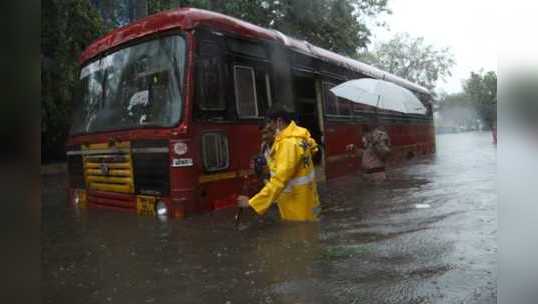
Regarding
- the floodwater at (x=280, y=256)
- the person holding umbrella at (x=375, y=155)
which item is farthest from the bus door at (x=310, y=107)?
the floodwater at (x=280, y=256)

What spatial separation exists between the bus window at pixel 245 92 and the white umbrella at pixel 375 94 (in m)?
2.45

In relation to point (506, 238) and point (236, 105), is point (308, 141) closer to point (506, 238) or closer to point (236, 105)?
point (236, 105)

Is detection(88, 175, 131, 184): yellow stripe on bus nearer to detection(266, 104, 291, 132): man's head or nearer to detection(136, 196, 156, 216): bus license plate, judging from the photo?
detection(136, 196, 156, 216): bus license plate

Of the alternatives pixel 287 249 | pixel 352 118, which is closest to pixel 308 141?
pixel 287 249

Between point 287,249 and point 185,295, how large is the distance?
1.34 metres

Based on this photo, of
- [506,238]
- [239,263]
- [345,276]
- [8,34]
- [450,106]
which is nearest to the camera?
[8,34]

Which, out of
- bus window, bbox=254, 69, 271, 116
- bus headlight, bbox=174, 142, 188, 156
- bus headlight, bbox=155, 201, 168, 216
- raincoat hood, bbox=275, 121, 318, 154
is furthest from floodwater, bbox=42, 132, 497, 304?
bus window, bbox=254, 69, 271, 116

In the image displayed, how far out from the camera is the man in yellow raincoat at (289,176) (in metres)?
4.51

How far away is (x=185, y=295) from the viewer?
356 cm

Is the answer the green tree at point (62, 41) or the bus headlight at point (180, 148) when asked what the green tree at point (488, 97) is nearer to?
the bus headlight at point (180, 148)

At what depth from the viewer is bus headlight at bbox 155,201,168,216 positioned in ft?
19.1

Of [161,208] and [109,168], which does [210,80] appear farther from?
[109,168]

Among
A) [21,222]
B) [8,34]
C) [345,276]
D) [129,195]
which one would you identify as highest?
[8,34]

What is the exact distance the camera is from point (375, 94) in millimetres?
8953
